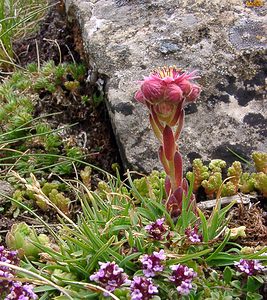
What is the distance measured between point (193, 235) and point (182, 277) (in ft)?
0.76

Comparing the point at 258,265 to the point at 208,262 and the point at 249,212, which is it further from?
the point at 249,212

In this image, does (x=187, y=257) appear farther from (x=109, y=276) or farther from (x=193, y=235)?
(x=109, y=276)

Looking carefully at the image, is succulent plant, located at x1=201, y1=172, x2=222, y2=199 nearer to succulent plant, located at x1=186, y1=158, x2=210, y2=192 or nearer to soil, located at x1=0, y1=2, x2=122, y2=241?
succulent plant, located at x1=186, y1=158, x2=210, y2=192

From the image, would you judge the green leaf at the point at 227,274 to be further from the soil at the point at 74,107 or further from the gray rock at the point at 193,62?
the soil at the point at 74,107

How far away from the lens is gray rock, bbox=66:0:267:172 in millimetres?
3242

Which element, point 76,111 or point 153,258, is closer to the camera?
point 153,258

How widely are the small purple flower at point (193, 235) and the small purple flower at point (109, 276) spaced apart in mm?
317

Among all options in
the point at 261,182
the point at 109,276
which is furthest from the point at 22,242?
the point at 261,182

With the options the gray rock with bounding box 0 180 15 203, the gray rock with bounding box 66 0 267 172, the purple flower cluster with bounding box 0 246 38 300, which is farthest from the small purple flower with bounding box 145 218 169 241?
the gray rock with bounding box 0 180 15 203

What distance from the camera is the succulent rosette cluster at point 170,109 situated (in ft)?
7.39

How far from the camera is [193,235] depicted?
2281mm

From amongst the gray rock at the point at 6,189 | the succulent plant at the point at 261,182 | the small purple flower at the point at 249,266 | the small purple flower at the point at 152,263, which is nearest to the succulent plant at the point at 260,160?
the succulent plant at the point at 261,182

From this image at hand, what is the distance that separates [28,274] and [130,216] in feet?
1.59

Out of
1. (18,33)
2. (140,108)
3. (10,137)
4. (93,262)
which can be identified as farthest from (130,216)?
(18,33)
